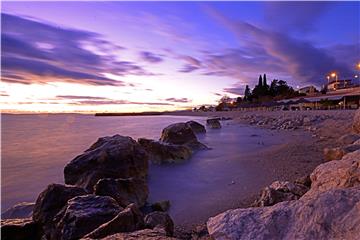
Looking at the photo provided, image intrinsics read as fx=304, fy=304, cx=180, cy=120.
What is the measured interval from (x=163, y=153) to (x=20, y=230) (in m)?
6.07

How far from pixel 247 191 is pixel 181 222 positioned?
6.50 ft

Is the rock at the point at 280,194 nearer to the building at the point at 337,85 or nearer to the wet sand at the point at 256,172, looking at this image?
the wet sand at the point at 256,172

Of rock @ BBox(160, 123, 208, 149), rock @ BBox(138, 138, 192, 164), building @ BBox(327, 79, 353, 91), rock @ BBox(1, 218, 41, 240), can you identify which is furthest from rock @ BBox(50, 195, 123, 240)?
building @ BBox(327, 79, 353, 91)

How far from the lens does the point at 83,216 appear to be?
12.2 feet

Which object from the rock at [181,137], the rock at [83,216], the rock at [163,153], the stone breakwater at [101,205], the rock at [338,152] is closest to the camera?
the stone breakwater at [101,205]

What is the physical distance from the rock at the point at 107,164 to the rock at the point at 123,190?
1.13 meters

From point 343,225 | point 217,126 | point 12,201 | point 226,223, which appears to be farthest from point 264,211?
point 217,126

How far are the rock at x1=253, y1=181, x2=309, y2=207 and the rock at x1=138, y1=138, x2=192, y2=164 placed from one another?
526 centimetres

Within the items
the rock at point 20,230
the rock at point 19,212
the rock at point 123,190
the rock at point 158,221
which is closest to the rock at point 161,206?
the rock at point 123,190

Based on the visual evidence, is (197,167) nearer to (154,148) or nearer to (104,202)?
(154,148)

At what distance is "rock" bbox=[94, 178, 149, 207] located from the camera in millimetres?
5258

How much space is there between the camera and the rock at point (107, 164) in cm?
677

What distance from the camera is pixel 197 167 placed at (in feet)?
30.4

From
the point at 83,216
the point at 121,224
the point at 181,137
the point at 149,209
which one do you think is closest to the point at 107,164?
the point at 149,209
